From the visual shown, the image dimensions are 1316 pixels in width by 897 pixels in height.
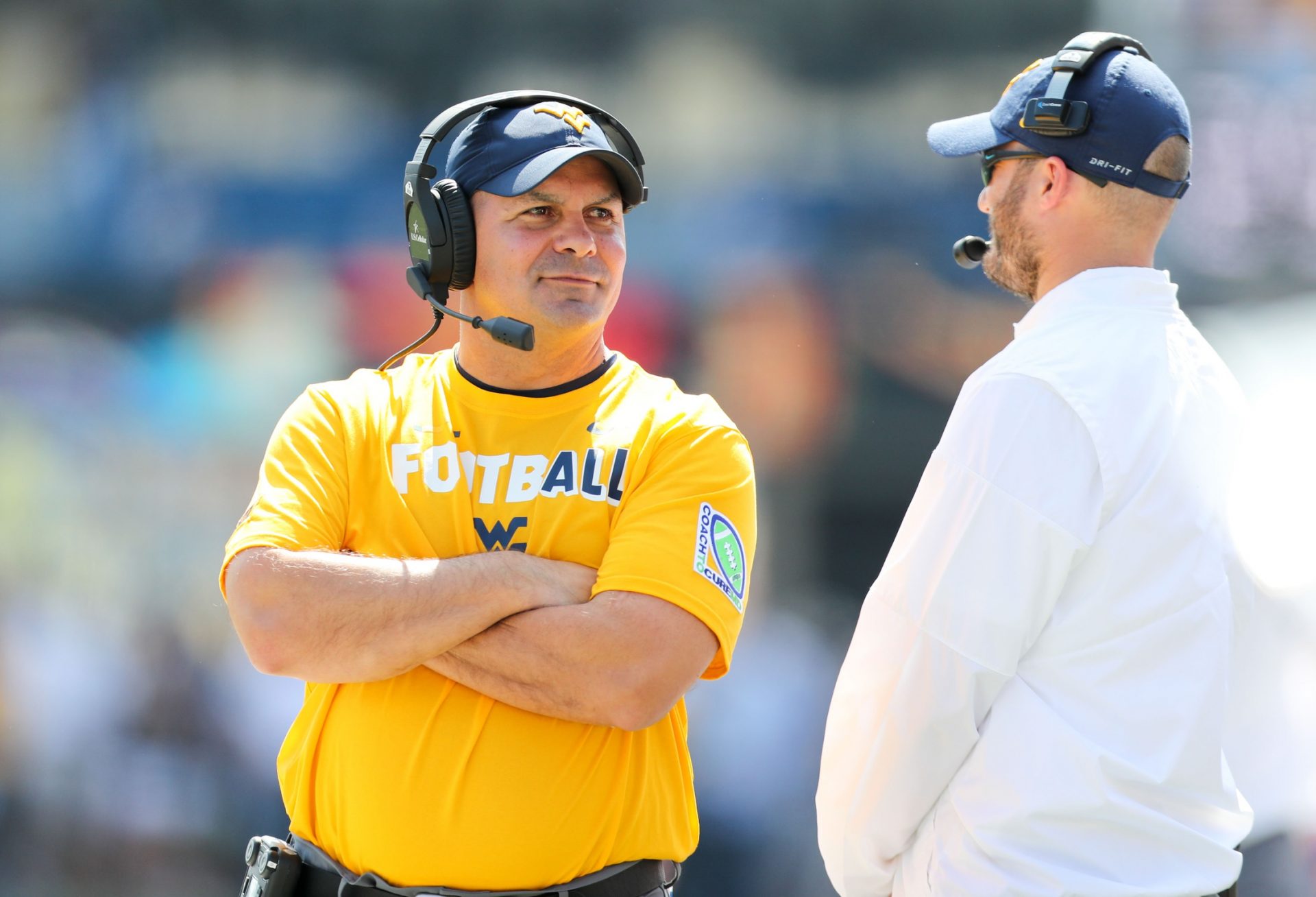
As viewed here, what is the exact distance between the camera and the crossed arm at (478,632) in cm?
170

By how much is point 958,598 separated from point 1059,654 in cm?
14

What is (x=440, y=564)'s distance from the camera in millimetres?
1735

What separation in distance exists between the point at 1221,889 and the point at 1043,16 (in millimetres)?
2320

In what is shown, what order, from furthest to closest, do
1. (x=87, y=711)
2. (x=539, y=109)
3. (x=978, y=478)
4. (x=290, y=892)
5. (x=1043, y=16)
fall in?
(x=87, y=711), (x=1043, y=16), (x=539, y=109), (x=290, y=892), (x=978, y=478)

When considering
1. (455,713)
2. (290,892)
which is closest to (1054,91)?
(455,713)

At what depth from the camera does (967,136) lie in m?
1.80

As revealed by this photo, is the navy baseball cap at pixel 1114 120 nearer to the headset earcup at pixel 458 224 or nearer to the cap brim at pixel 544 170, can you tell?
the cap brim at pixel 544 170

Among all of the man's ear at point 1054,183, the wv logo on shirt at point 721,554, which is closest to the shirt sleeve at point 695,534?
the wv logo on shirt at point 721,554

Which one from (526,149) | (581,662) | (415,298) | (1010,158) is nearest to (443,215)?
(526,149)

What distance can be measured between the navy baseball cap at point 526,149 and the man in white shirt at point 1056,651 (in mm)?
745

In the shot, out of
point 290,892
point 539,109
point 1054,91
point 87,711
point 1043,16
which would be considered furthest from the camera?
point 87,711

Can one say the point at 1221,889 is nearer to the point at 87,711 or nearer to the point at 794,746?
the point at 794,746

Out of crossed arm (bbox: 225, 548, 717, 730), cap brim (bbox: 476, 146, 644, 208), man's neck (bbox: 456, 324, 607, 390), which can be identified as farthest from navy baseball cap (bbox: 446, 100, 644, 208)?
crossed arm (bbox: 225, 548, 717, 730)

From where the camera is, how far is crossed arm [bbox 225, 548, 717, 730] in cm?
170
